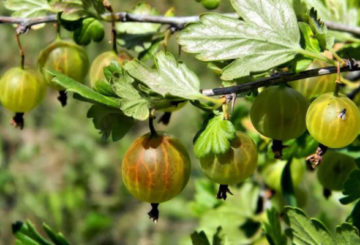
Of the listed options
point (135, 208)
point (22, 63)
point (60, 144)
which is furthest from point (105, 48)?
point (22, 63)

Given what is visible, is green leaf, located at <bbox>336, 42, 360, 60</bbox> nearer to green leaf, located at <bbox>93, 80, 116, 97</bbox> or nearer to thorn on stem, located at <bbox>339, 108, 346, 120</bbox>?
thorn on stem, located at <bbox>339, 108, 346, 120</bbox>

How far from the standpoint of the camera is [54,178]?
4.79 metres

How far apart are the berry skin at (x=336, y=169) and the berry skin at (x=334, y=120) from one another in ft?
1.01

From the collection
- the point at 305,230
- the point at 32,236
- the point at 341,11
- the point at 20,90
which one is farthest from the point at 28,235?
the point at 341,11

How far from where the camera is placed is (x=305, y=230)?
77 centimetres

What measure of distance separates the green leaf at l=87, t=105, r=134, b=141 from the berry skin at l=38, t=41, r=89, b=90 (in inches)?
11.7

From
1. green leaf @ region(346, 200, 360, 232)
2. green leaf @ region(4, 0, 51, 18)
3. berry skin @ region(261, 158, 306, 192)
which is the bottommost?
berry skin @ region(261, 158, 306, 192)

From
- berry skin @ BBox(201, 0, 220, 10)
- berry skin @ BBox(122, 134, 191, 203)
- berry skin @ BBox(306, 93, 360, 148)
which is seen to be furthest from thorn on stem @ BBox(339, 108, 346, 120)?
berry skin @ BBox(201, 0, 220, 10)

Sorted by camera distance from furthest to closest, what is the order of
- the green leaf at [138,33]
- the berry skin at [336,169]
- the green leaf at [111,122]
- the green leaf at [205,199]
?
the green leaf at [205,199]
the green leaf at [138,33]
the berry skin at [336,169]
the green leaf at [111,122]

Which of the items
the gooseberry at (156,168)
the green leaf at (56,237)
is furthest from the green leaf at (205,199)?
the gooseberry at (156,168)

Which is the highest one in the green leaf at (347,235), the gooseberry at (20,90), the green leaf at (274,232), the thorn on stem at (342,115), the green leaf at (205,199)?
the thorn on stem at (342,115)

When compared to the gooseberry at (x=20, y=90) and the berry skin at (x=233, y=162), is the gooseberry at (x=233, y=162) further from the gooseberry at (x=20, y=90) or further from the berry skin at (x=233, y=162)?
the gooseberry at (x=20, y=90)

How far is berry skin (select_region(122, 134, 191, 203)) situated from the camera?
31.1 inches

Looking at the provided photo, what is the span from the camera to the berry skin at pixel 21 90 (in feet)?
3.61
